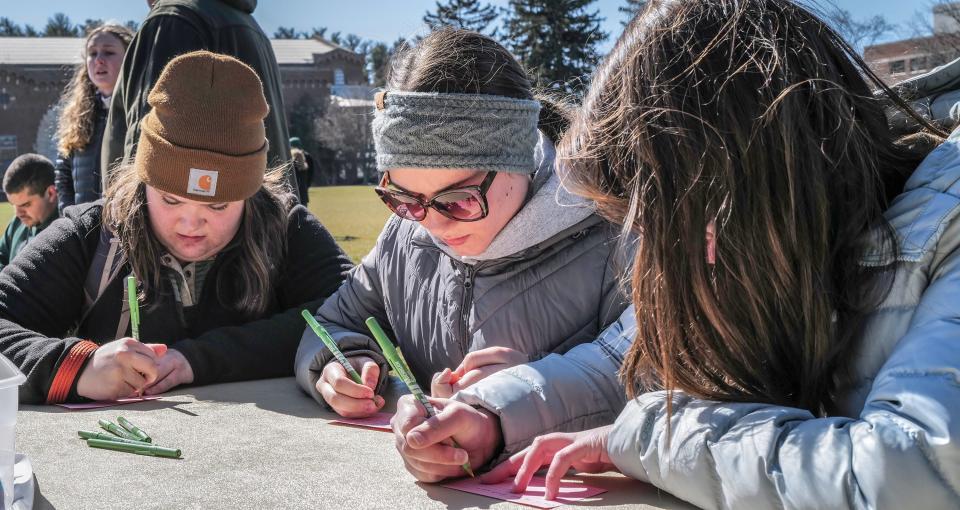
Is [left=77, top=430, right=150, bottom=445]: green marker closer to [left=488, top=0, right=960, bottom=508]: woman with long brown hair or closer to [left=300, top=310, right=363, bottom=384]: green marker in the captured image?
[left=300, top=310, right=363, bottom=384]: green marker

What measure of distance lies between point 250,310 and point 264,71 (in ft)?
4.00

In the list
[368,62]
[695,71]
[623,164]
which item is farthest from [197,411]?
[368,62]

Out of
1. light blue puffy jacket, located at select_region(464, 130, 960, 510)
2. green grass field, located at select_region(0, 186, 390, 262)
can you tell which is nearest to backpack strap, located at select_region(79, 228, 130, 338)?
light blue puffy jacket, located at select_region(464, 130, 960, 510)

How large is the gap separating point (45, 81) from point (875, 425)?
199ft

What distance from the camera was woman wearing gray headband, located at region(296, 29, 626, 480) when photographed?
1.99 m

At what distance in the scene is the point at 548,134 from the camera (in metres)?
2.31

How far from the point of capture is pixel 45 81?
55531 millimetres

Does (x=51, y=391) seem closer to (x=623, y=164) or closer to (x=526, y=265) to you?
(x=526, y=265)

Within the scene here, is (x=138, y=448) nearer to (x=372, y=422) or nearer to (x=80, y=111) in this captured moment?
(x=372, y=422)

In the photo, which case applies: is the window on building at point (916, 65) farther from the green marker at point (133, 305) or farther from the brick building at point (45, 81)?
the brick building at point (45, 81)

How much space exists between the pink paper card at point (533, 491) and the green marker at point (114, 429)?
0.69 metres

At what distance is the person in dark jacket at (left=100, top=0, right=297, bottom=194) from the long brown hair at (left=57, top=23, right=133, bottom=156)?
1232mm

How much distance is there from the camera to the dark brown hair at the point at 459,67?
2016 mm

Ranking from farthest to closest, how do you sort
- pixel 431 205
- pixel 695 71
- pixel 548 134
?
pixel 548 134
pixel 431 205
pixel 695 71
